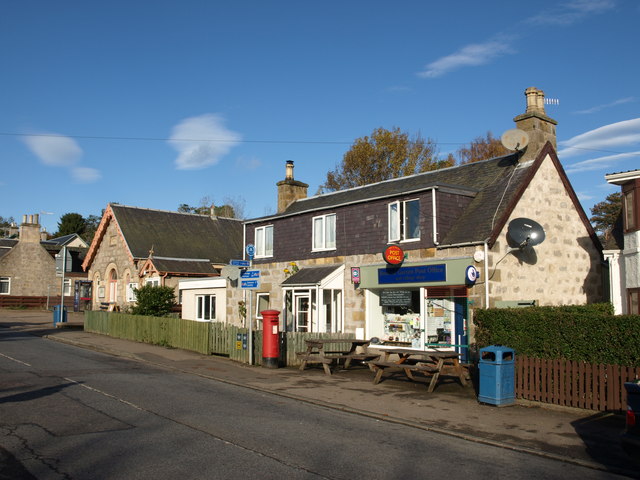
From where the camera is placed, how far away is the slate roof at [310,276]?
70.6 ft

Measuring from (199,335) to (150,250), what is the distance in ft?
56.0

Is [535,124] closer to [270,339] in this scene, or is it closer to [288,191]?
[270,339]

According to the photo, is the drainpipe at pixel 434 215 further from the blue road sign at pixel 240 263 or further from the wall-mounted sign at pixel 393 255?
the blue road sign at pixel 240 263

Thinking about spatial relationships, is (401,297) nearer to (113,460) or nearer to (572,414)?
(572,414)

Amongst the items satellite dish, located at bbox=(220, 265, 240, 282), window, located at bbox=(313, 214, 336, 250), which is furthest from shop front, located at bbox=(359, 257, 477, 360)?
satellite dish, located at bbox=(220, 265, 240, 282)

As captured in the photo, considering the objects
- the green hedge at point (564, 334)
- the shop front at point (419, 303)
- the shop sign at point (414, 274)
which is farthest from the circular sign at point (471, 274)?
the green hedge at point (564, 334)

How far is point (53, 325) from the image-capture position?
1355 inches

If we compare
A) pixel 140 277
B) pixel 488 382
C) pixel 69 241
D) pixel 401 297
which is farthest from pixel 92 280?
pixel 488 382

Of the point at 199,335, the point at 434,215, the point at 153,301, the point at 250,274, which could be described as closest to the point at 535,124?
the point at 434,215

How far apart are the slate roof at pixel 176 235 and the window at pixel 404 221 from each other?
2155 cm

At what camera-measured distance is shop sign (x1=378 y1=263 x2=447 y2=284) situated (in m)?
18.0

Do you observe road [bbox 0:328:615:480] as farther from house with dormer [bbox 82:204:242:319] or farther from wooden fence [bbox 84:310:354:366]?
house with dormer [bbox 82:204:242:319]

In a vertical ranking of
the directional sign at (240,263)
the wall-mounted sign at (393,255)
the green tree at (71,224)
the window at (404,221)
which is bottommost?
the directional sign at (240,263)

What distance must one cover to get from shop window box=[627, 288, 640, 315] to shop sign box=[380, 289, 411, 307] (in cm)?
669
